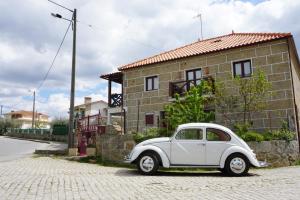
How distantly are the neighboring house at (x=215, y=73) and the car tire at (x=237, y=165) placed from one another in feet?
19.8

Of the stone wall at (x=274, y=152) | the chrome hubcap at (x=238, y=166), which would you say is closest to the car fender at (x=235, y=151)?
the chrome hubcap at (x=238, y=166)

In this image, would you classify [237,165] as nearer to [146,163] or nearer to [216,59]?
[146,163]

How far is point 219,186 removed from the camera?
7.34 m

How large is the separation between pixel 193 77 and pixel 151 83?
9.77 feet

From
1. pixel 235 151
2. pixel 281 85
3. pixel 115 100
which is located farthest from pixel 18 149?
pixel 281 85

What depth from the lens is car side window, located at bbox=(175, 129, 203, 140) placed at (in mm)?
9883

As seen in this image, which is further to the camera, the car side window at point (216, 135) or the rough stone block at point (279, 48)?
the rough stone block at point (279, 48)

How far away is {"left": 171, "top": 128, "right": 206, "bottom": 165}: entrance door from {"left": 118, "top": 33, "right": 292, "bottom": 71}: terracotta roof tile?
8378mm

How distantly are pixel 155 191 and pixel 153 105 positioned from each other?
1259cm

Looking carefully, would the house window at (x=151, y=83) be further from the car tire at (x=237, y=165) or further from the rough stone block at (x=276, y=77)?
the car tire at (x=237, y=165)

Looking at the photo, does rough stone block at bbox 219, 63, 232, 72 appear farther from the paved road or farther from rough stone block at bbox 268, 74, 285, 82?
the paved road

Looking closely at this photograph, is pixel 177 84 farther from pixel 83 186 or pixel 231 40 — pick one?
pixel 83 186

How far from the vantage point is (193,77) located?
Result: 59.8ft

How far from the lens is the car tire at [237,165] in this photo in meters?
9.43
